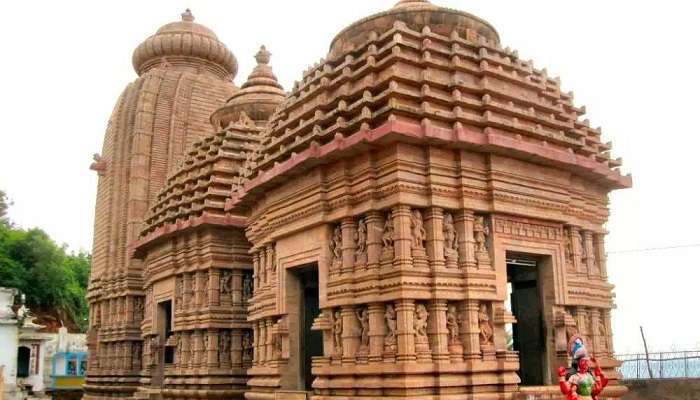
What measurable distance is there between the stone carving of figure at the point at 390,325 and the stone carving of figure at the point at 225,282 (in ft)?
22.9

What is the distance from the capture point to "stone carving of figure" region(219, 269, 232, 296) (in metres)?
16.3

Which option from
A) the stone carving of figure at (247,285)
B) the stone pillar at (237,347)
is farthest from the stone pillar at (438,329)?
the stone carving of figure at (247,285)

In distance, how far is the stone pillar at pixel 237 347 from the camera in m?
15.9

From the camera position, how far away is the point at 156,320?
60.7 feet

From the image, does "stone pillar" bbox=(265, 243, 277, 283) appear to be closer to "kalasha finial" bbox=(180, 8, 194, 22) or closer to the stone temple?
the stone temple

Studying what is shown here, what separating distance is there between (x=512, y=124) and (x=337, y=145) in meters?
2.85

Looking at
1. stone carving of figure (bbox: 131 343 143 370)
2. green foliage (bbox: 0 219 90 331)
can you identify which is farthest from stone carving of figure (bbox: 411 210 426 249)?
green foliage (bbox: 0 219 90 331)

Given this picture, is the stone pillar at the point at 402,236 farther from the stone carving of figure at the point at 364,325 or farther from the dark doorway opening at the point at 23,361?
the dark doorway opening at the point at 23,361

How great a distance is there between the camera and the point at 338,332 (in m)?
10.9

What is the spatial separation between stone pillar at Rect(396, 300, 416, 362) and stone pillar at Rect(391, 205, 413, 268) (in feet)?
1.82

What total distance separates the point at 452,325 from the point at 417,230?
1452mm

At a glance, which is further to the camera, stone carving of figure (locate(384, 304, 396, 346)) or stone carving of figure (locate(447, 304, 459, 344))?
stone carving of figure (locate(447, 304, 459, 344))

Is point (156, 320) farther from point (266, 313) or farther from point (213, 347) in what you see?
point (266, 313)

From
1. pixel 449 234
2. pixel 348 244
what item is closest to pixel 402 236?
pixel 449 234
